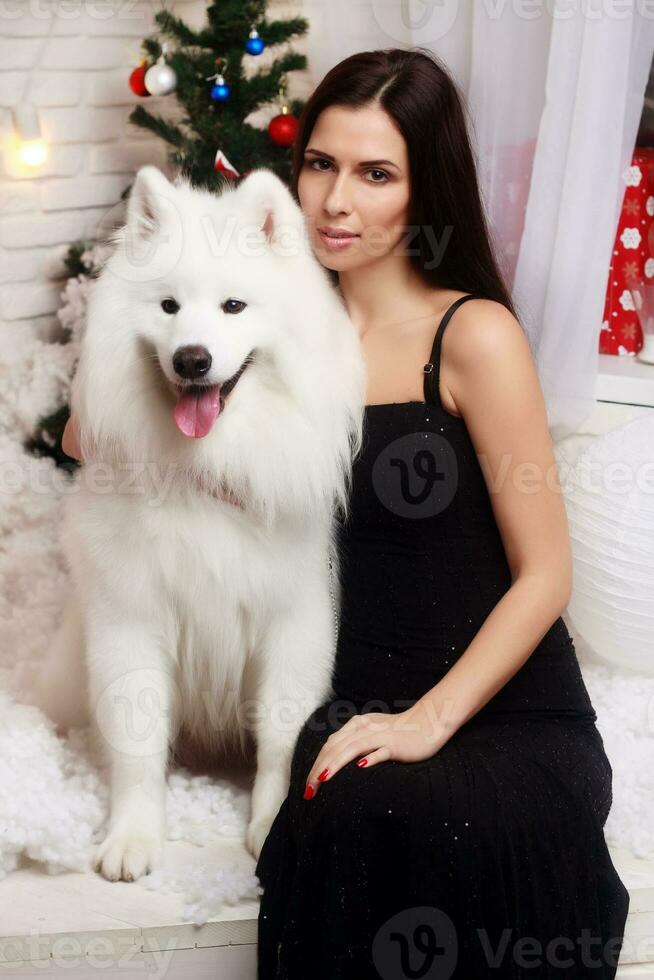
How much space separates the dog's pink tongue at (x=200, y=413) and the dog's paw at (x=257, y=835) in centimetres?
69

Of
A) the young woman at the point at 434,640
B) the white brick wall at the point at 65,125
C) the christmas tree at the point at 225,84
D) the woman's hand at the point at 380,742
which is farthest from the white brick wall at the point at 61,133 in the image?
the woman's hand at the point at 380,742

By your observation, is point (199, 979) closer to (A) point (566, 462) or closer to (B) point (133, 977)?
(B) point (133, 977)


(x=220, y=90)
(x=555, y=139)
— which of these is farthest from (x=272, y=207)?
(x=220, y=90)

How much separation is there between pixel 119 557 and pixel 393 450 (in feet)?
1.60

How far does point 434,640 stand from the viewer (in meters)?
1.81

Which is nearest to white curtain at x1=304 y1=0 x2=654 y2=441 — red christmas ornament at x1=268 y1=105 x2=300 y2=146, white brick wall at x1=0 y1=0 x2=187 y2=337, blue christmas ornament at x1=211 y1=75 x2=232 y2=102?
red christmas ornament at x1=268 y1=105 x2=300 y2=146

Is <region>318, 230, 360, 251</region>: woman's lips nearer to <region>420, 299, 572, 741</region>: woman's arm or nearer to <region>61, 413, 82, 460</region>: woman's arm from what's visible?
<region>420, 299, 572, 741</region>: woman's arm

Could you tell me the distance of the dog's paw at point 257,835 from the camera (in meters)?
1.82

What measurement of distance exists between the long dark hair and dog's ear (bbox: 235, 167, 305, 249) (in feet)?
0.86

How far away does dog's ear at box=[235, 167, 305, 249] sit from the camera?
64.1 inches

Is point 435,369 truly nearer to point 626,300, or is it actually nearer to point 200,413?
point 200,413

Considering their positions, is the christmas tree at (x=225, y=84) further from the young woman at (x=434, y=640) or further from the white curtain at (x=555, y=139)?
the young woman at (x=434, y=640)

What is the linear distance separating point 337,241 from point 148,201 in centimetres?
35

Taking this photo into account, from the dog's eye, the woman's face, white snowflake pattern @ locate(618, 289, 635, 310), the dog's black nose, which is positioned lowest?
white snowflake pattern @ locate(618, 289, 635, 310)
